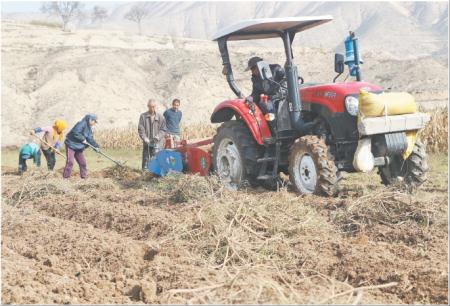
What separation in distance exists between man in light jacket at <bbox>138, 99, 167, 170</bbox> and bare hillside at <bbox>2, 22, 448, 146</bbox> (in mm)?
19653

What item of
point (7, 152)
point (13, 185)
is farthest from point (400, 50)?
point (13, 185)

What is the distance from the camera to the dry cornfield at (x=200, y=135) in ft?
46.7

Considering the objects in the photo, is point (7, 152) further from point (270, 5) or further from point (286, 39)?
point (270, 5)

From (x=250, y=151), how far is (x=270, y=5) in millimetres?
138943

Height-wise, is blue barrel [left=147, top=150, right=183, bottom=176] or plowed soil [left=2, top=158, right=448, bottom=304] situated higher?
blue barrel [left=147, top=150, right=183, bottom=176]

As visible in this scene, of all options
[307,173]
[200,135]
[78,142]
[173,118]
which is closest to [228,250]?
[307,173]

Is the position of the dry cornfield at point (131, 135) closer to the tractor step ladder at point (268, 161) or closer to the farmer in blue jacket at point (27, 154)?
the farmer in blue jacket at point (27, 154)

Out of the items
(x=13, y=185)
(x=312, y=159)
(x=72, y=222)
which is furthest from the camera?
(x=13, y=185)

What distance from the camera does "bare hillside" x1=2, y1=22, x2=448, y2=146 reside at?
34.6 m

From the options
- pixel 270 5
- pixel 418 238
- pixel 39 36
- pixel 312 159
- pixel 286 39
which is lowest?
pixel 418 238

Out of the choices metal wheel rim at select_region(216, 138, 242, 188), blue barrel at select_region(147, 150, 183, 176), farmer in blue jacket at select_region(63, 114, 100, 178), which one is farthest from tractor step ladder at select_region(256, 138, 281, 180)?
farmer in blue jacket at select_region(63, 114, 100, 178)

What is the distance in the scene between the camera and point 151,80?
41375mm

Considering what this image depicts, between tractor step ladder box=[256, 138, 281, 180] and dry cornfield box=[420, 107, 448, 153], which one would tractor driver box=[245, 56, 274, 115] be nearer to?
tractor step ladder box=[256, 138, 281, 180]

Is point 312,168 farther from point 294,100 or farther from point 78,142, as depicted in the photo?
point 78,142
